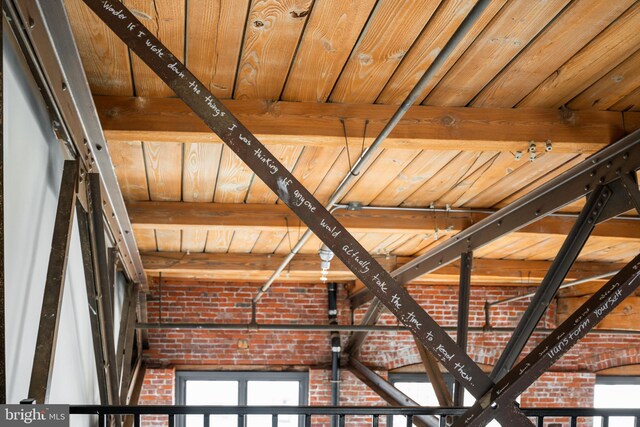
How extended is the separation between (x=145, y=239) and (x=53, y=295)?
185 inches

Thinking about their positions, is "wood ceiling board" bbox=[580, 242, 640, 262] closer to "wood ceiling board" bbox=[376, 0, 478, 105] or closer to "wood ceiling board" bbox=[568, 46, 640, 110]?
"wood ceiling board" bbox=[568, 46, 640, 110]

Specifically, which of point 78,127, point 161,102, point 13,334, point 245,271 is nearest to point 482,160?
point 161,102

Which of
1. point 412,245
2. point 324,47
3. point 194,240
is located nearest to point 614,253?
point 412,245

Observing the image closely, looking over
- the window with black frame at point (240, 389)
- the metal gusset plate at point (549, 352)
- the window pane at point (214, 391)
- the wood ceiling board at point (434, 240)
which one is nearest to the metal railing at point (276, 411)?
the metal gusset plate at point (549, 352)

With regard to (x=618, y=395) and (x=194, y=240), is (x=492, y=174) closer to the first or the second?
(x=194, y=240)

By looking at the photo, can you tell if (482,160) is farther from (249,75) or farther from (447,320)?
(447,320)

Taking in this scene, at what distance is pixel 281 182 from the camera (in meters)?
2.48

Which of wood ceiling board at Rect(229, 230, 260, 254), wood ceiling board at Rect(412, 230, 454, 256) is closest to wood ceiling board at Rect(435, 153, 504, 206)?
wood ceiling board at Rect(412, 230, 454, 256)

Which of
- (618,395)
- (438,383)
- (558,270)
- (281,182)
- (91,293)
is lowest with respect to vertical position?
(618,395)

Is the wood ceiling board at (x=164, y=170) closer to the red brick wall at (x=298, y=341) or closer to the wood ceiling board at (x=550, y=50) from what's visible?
the wood ceiling board at (x=550, y=50)

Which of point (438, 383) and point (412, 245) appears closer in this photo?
point (438, 383)

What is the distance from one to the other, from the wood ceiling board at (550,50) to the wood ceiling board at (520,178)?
0.98 metres

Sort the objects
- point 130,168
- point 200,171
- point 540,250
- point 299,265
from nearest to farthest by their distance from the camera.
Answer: point 130,168 → point 200,171 → point 540,250 → point 299,265

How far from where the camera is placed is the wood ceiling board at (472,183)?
480cm
